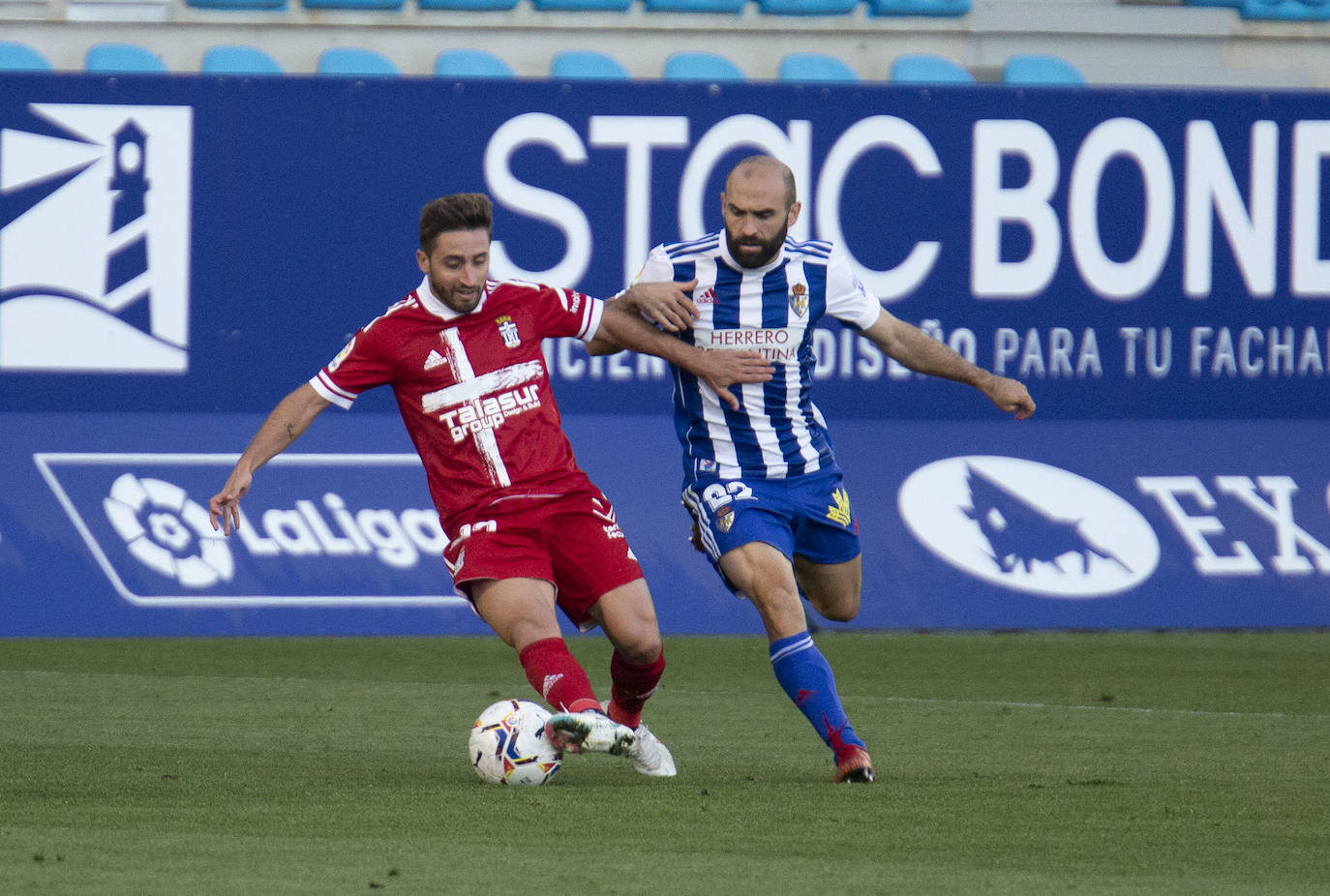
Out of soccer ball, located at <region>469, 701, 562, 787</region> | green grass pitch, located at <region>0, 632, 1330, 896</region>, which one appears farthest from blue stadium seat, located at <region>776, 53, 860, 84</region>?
soccer ball, located at <region>469, 701, 562, 787</region>

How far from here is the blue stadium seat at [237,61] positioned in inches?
539

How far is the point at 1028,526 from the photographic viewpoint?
10664 millimetres

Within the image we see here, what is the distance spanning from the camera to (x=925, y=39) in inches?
587

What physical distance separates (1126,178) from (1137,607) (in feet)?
7.70

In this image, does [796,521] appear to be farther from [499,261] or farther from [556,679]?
[499,261]

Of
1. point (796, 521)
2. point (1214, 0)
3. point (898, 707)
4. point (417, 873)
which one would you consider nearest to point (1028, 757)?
point (796, 521)

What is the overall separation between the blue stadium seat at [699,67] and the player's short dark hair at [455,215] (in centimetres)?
847

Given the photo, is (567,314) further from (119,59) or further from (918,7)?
(918,7)

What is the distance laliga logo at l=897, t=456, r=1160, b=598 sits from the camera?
34.9ft

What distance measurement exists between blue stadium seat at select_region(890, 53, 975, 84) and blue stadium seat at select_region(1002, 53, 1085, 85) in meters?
0.33

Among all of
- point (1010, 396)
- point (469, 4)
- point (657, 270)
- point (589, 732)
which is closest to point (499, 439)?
point (657, 270)

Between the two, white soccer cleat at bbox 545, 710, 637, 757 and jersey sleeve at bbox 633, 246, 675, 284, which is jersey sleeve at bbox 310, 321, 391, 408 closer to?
jersey sleeve at bbox 633, 246, 675, 284

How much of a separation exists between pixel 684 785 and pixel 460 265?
5.18ft

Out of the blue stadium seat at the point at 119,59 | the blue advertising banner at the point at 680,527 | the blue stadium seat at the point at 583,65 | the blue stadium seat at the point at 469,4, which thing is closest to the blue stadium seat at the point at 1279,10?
the blue stadium seat at the point at 583,65
